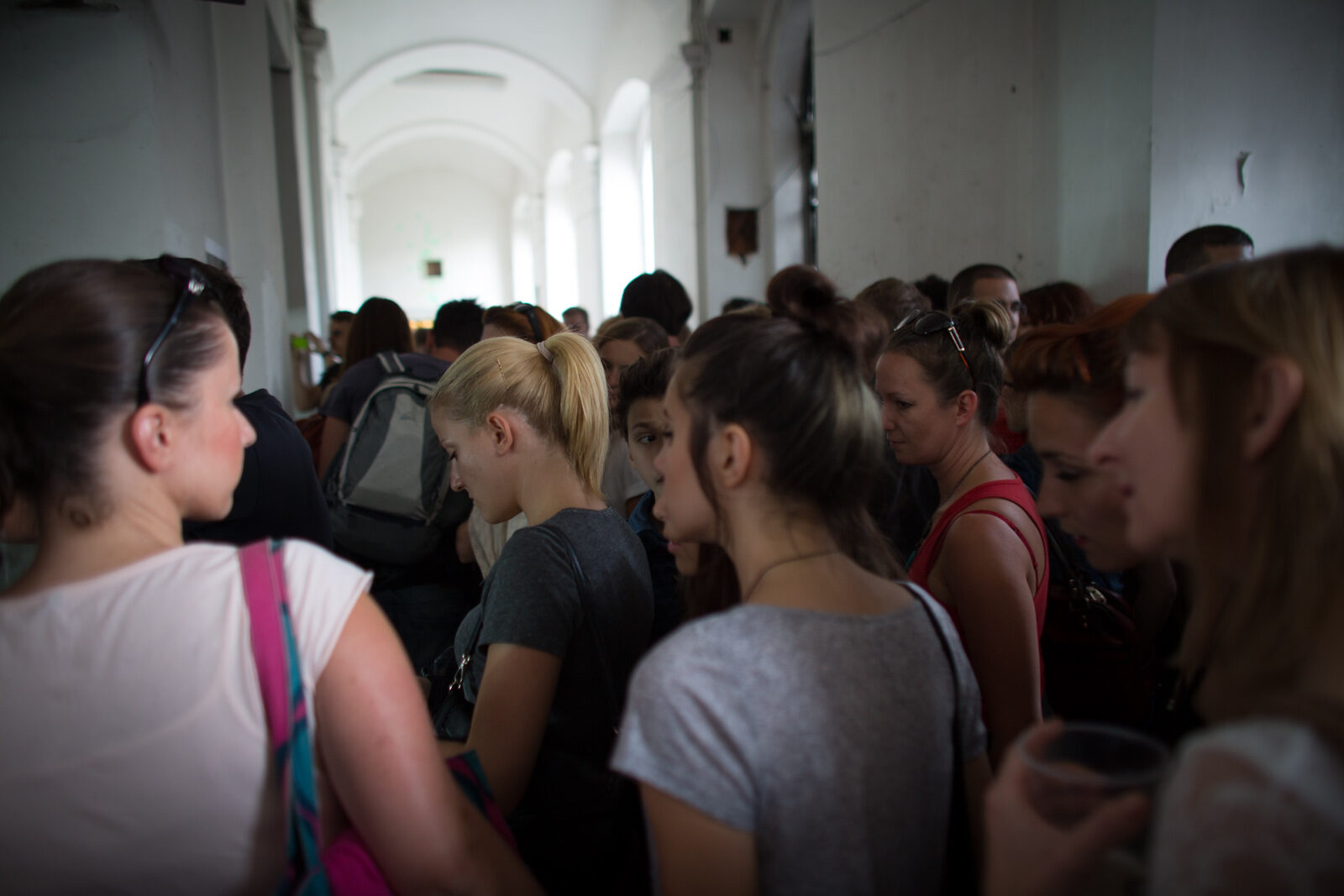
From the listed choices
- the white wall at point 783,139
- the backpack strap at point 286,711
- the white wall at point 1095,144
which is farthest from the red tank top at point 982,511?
the white wall at point 783,139

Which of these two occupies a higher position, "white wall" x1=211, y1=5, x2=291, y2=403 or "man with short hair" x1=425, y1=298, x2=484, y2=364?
"white wall" x1=211, y1=5, x2=291, y2=403

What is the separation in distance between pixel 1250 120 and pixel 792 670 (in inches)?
147

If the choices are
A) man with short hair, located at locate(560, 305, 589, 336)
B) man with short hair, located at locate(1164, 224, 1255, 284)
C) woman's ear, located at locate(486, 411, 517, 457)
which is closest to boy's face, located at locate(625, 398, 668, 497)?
woman's ear, located at locate(486, 411, 517, 457)

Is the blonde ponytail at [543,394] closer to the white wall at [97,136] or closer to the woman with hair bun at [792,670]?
the woman with hair bun at [792,670]

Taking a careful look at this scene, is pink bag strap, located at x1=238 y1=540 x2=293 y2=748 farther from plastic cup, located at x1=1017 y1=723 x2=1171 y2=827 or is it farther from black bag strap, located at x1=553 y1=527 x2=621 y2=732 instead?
plastic cup, located at x1=1017 y1=723 x2=1171 y2=827

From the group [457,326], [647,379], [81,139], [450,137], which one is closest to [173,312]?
[647,379]

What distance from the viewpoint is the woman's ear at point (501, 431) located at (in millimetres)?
1765

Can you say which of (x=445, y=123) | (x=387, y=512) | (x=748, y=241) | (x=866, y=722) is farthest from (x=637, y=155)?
(x=866, y=722)

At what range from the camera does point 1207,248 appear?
305cm

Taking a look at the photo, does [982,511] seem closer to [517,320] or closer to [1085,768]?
[1085,768]

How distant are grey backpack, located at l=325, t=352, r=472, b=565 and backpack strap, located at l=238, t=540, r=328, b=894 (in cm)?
180

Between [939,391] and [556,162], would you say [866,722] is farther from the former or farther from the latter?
[556,162]

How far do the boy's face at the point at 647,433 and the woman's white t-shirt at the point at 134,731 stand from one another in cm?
144

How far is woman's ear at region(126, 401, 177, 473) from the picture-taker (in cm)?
99
